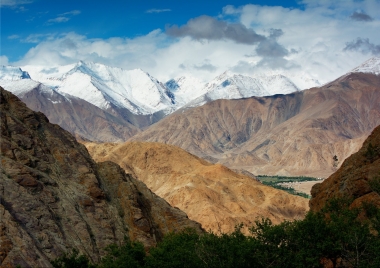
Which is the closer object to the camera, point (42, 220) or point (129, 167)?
point (42, 220)

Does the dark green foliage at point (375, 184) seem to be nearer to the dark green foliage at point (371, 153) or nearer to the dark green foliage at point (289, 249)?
the dark green foliage at point (289, 249)

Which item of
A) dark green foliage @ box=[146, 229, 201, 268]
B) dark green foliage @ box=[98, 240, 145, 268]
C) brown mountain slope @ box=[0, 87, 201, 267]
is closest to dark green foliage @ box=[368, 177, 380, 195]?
dark green foliage @ box=[146, 229, 201, 268]

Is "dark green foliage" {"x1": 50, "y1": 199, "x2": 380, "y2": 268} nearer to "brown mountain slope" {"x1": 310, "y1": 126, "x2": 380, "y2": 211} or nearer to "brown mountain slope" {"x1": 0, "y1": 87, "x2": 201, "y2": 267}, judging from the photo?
"brown mountain slope" {"x1": 310, "y1": 126, "x2": 380, "y2": 211}

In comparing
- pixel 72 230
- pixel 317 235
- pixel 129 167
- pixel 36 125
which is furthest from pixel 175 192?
pixel 317 235

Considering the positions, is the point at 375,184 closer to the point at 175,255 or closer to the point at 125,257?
the point at 175,255

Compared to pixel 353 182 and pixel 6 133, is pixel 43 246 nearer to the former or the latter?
pixel 6 133

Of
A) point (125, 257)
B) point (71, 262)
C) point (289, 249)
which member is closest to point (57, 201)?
point (71, 262)
